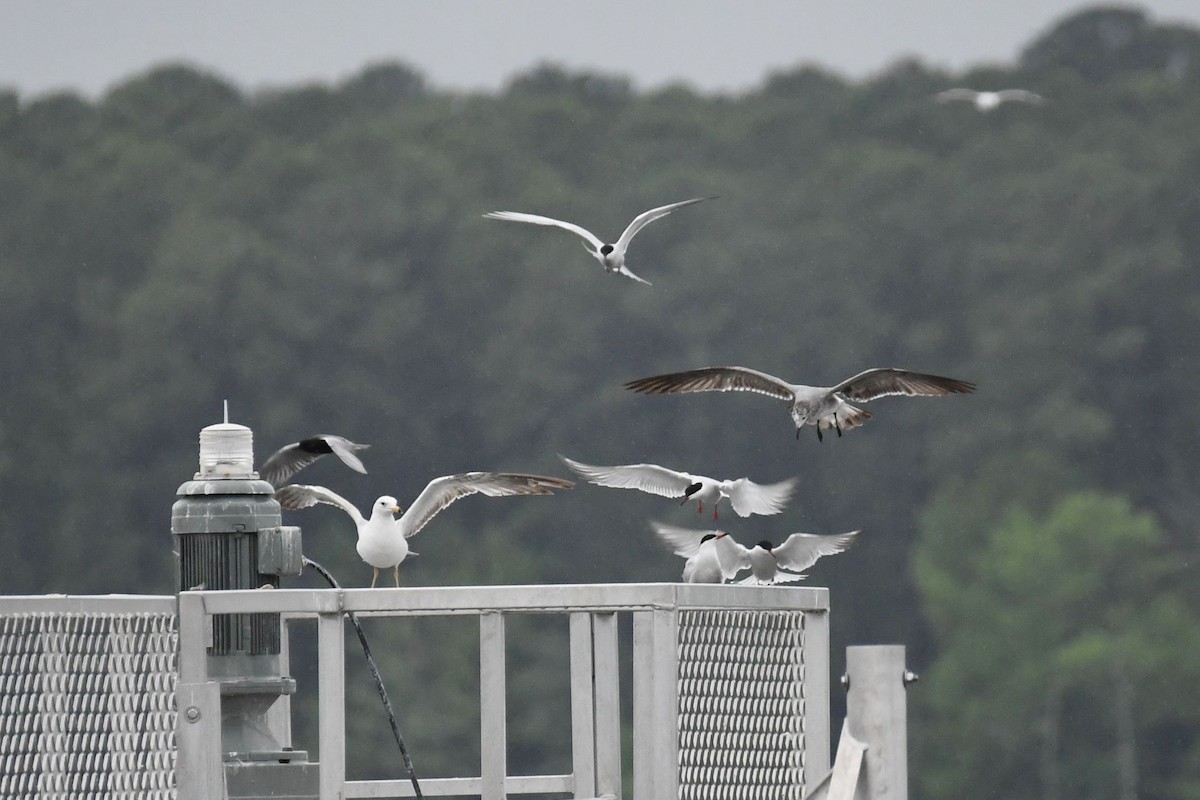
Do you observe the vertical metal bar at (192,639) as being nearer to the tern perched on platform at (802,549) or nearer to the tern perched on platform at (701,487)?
the tern perched on platform at (701,487)

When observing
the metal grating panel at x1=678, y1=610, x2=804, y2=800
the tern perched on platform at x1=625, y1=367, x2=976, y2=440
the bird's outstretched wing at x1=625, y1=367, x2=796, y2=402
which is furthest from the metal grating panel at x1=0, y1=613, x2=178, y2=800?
the bird's outstretched wing at x1=625, y1=367, x2=796, y2=402

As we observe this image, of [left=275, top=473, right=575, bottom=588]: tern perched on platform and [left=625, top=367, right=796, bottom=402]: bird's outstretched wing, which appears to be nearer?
[left=275, top=473, right=575, bottom=588]: tern perched on platform

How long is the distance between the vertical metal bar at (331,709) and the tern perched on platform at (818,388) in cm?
591

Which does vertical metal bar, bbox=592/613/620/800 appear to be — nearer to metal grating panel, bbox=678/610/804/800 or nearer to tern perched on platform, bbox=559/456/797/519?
metal grating panel, bbox=678/610/804/800

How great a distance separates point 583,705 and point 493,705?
538 mm

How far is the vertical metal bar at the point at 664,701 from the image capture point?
7934 mm

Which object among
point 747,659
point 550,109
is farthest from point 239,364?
point 747,659

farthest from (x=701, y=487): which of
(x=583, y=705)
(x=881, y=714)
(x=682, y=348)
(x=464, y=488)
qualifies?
(x=682, y=348)

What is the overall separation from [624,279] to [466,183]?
5.96 metres

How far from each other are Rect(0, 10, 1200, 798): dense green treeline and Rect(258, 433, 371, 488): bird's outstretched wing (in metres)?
29.7

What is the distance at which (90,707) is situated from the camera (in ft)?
27.0

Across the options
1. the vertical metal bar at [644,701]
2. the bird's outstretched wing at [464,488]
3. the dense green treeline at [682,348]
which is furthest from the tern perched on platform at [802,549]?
the dense green treeline at [682,348]

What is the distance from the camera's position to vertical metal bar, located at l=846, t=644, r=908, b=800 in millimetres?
7168

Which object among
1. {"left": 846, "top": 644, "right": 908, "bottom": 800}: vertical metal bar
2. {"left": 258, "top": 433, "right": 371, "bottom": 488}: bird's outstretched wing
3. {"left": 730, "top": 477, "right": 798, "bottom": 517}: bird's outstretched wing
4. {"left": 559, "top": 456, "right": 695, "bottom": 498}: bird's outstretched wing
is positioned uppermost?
{"left": 559, "top": 456, "right": 695, "bottom": 498}: bird's outstretched wing
